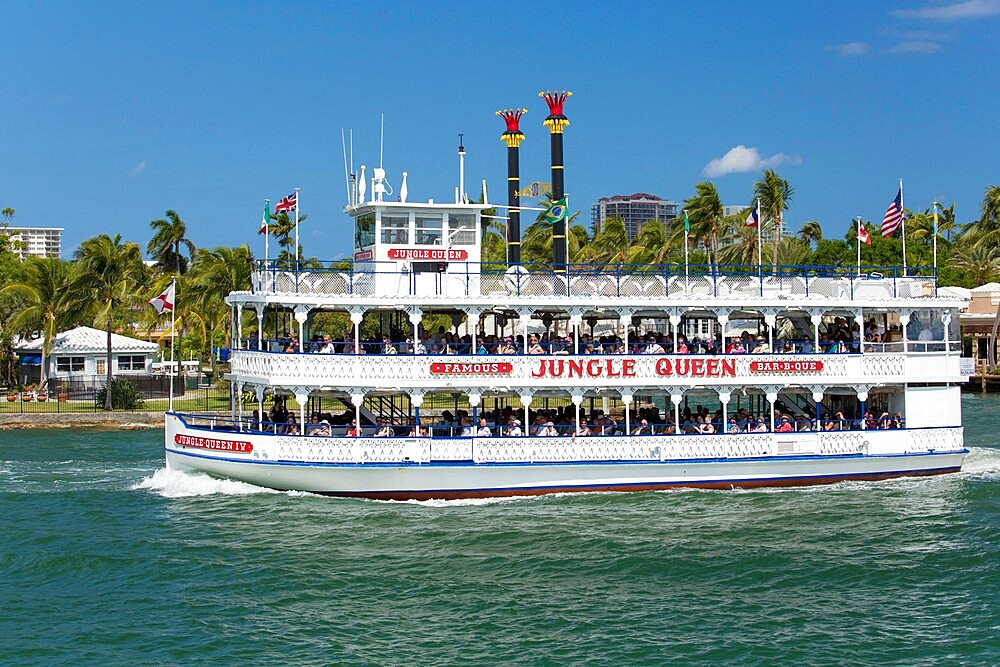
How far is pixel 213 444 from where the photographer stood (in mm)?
25828

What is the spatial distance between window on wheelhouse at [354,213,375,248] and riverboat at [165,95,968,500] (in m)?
0.07

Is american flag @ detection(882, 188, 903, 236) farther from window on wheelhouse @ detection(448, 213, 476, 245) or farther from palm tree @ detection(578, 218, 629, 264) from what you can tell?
palm tree @ detection(578, 218, 629, 264)

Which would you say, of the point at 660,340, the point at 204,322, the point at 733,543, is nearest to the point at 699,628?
the point at 733,543

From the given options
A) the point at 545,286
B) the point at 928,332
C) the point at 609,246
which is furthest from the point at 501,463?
the point at 609,246

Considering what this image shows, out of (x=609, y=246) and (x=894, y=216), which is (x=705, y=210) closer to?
(x=609, y=246)

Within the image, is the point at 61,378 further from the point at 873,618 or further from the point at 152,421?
the point at 873,618

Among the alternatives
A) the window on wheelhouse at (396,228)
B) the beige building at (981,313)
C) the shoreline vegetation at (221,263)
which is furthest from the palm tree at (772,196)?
the window on wheelhouse at (396,228)

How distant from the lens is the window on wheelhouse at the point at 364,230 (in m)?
27.8

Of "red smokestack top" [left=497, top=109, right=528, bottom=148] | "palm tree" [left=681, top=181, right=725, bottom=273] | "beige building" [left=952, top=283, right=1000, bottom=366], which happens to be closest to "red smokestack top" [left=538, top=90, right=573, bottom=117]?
"red smokestack top" [left=497, top=109, right=528, bottom=148]

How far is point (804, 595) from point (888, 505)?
24.6 feet

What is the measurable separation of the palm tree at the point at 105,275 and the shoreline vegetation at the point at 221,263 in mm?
47

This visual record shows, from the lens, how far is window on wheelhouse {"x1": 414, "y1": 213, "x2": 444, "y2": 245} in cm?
2762

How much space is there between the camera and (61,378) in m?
56.1

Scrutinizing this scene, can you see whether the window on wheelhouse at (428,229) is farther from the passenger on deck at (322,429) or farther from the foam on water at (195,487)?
the foam on water at (195,487)
